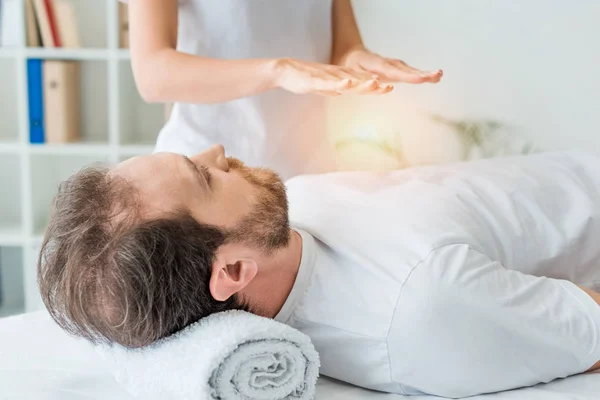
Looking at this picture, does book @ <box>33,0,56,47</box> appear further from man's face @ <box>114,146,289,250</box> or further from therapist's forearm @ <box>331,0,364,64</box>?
man's face @ <box>114,146,289,250</box>

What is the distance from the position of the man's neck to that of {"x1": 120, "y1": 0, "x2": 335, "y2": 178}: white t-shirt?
64 centimetres

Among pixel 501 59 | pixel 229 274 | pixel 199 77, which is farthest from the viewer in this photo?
pixel 501 59

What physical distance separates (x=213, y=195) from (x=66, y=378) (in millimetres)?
448

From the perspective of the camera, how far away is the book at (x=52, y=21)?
2.94m

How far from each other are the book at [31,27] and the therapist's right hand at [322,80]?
1.88m

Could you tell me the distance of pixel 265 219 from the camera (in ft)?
3.99

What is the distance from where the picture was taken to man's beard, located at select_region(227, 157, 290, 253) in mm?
1184

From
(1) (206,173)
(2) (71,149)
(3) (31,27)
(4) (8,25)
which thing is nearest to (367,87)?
(1) (206,173)

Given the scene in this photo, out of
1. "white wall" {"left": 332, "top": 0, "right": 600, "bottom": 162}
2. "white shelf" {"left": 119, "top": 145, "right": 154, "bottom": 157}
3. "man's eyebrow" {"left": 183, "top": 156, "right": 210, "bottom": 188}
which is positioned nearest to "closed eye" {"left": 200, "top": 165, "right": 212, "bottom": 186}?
"man's eyebrow" {"left": 183, "top": 156, "right": 210, "bottom": 188}

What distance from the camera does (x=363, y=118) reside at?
9.11 ft

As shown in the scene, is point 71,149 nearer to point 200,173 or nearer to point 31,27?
point 31,27

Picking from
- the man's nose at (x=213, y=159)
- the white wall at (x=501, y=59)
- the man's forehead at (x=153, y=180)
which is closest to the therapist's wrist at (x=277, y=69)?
the man's nose at (x=213, y=159)

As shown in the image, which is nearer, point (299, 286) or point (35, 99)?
point (299, 286)

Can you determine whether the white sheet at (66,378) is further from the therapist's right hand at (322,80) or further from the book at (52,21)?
the book at (52,21)
